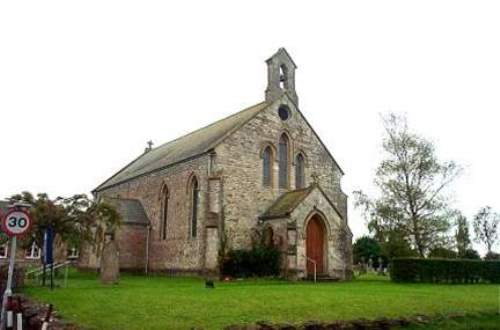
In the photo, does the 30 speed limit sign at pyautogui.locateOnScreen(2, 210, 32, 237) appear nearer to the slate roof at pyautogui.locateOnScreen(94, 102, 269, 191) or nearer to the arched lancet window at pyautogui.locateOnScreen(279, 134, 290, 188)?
the slate roof at pyautogui.locateOnScreen(94, 102, 269, 191)

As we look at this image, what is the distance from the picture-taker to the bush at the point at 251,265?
2788 centimetres

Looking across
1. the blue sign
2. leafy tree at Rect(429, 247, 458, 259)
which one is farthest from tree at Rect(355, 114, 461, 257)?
the blue sign

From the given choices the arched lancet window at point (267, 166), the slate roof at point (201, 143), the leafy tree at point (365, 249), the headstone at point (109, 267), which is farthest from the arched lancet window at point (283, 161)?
the leafy tree at point (365, 249)

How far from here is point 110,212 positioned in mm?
26812

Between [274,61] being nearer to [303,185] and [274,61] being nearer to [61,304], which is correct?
[303,185]

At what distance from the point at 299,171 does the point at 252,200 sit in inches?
206

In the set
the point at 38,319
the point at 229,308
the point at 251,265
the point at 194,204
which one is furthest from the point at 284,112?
the point at 38,319

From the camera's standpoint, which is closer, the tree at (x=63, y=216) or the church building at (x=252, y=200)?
the tree at (x=63, y=216)

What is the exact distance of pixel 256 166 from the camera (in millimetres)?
31750

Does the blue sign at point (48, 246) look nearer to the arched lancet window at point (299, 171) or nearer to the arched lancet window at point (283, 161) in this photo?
the arched lancet window at point (283, 161)

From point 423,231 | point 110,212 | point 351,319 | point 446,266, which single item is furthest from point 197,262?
point 351,319

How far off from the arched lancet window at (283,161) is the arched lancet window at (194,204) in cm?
571

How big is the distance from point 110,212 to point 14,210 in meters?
15.0

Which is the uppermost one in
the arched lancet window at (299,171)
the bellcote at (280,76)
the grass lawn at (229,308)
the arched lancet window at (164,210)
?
the bellcote at (280,76)
